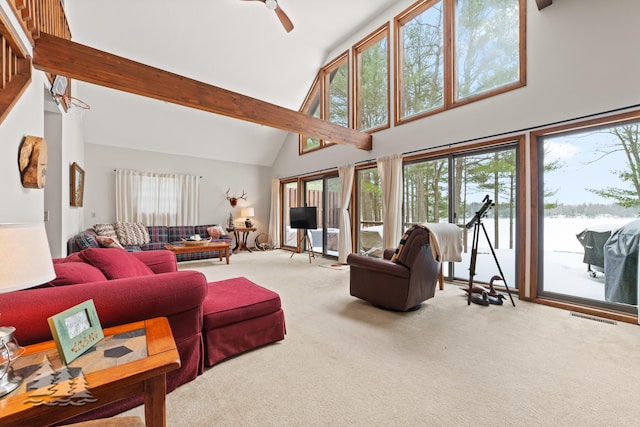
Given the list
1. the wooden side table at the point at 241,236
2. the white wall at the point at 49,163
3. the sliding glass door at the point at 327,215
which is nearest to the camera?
the white wall at the point at 49,163

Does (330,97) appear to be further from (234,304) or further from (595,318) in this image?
(595,318)

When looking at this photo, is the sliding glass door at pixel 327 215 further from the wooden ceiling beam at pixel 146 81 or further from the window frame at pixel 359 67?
the wooden ceiling beam at pixel 146 81

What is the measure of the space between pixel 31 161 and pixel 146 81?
1.34 m

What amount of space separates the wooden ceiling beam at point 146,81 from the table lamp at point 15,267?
2430mm

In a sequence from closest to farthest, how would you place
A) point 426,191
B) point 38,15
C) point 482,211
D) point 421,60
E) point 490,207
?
1. point 38,15
2. point 482,211
3. point 490,207
4. point 426,191
5. point 421,60

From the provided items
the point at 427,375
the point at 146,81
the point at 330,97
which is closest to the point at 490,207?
the point at 427,375

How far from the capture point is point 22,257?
2.91 ft

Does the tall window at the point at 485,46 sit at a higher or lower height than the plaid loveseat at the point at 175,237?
higher

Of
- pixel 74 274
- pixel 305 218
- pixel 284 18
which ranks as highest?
pixel 284 18

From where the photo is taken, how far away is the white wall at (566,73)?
8.77 ft

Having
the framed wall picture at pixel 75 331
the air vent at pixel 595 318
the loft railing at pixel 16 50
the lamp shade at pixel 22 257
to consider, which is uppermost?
the loft railing at pixel 16 50

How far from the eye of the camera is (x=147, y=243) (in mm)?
5766

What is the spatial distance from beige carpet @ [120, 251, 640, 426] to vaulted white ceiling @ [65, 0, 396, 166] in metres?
5.02

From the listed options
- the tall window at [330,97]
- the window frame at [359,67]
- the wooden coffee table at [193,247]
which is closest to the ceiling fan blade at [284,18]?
the window frame at [359,67]
